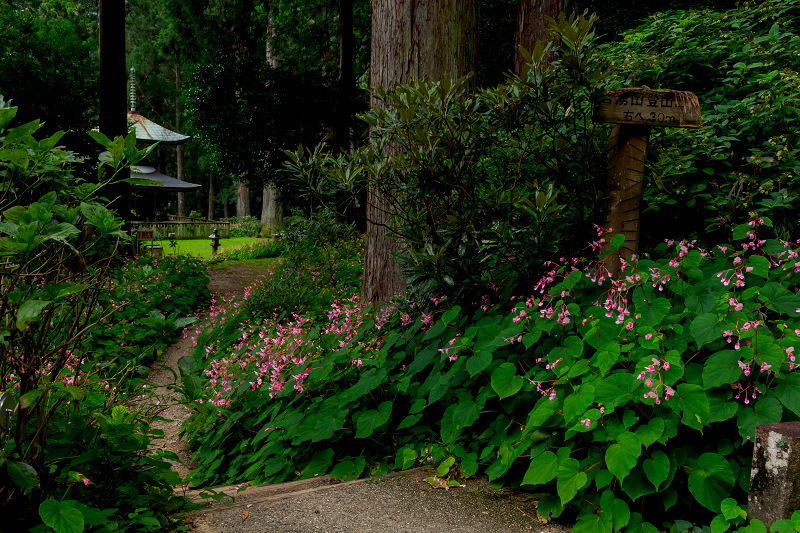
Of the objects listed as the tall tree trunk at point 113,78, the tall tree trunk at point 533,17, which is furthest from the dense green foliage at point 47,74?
the tall tree trunk at point 533,17

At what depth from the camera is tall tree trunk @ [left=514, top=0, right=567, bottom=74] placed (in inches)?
298

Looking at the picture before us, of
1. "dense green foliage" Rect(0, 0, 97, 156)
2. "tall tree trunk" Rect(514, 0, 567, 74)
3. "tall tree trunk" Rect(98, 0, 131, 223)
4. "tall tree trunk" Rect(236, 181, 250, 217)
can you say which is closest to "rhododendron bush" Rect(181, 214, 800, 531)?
"tall tree trunk" Rect(514, 0, 567, 74)

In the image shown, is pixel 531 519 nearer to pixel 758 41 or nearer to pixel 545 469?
pixel 545 469

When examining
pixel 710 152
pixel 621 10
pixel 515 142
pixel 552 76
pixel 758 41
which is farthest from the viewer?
pixel 621 10

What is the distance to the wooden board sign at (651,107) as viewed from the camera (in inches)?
120

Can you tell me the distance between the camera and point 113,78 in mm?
9742

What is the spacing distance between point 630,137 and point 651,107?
0.65 feet

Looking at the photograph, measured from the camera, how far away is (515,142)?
13.1 ft

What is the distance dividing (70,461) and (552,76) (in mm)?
3044

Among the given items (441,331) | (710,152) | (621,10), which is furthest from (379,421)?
(621,10)

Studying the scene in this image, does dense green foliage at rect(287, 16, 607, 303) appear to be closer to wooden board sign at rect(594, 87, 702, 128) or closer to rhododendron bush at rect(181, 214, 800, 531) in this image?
wooden board sign at rect(594, 87, 702, 128)

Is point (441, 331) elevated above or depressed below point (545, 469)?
above

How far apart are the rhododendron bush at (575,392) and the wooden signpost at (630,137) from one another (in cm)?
21

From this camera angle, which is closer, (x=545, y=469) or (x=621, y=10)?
(x=545, y=469)
